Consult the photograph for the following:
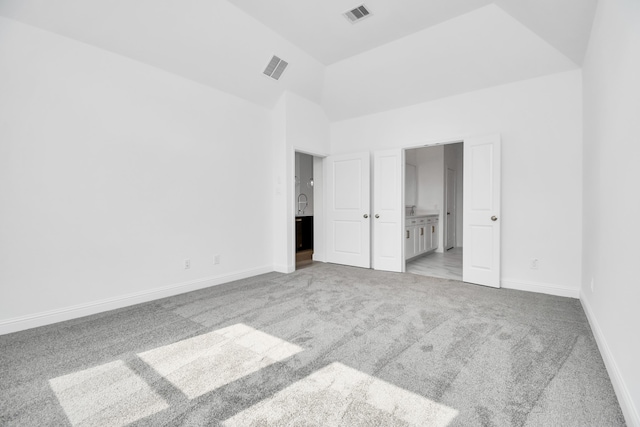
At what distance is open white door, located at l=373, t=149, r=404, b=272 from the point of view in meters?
4.81

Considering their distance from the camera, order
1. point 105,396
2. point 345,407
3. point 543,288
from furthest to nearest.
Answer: point 543,288
point 105,396
point 345,407

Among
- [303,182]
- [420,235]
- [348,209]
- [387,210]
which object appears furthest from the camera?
[303,182]

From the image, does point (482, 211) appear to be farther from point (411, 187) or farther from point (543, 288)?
point (411, 187)

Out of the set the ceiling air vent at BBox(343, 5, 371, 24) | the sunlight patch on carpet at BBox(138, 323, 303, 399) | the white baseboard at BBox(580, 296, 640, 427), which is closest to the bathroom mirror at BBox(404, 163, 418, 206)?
the ceiling air vent at BBox(343, 5, 371, 24)

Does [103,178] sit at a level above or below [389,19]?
below

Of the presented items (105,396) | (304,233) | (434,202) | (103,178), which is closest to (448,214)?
(434,202)

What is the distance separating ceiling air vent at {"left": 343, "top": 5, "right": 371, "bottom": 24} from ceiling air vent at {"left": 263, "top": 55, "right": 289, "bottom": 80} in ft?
3.73

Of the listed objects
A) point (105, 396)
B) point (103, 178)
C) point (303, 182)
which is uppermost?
point (303, 182)

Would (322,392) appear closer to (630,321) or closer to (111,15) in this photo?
(630,321)

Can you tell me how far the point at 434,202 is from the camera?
7191 mm

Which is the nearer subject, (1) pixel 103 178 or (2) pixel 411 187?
(1) pixel 103 178

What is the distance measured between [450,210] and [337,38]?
5.43 m

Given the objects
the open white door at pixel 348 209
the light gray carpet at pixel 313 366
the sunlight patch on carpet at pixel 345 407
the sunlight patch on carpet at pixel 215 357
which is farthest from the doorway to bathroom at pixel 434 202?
the sunlight patch on carpet at pixel 345 407

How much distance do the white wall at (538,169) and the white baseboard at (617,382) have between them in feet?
4.31
